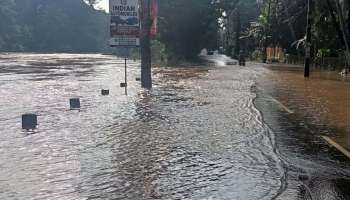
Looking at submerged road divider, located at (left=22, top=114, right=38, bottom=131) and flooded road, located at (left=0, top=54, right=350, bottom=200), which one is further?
submerged road divider, located at (left=22, top=114, right=38, bottom=131)

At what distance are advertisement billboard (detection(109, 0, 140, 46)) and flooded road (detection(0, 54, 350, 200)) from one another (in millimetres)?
4468

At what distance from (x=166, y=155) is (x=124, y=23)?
37.9 feet

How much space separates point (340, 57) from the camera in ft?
139

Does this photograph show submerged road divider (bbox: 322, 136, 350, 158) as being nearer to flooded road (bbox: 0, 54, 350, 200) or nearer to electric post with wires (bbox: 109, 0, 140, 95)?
flooded road (bbox: 0, 54, 350, 200)

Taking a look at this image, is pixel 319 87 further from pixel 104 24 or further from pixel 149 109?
pixel 104 24

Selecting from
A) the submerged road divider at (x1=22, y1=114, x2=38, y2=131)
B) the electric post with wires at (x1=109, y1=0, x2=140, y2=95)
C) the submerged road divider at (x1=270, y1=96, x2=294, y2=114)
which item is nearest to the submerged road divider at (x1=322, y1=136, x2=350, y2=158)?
the submerged road divider at (x1=270, y1=96, x2=294, y2=114)

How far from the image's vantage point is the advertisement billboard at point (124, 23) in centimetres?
1953

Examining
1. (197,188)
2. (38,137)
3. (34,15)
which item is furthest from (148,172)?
(34,15)

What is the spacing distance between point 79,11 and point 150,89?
4782 inches

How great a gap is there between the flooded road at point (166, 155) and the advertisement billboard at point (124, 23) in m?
4.47

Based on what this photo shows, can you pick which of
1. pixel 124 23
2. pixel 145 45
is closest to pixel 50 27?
pixel 145 45

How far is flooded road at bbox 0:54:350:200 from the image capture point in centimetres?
705

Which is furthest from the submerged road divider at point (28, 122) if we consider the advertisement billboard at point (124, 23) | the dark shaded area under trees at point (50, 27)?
the dark shaded area under trees at point (50, 27)

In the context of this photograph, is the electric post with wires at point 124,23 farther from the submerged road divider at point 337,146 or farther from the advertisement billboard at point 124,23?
the submerged road divider at point 337,146
